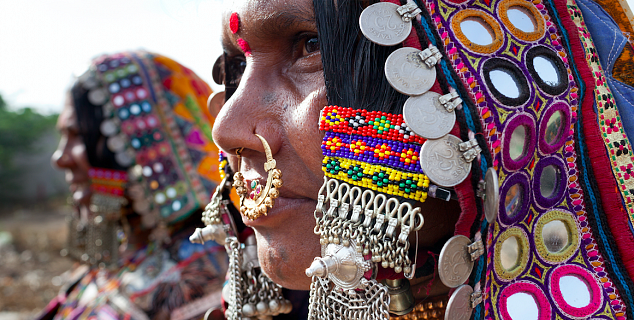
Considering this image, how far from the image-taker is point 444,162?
856mm

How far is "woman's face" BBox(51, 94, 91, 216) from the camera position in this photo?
2.85 meters

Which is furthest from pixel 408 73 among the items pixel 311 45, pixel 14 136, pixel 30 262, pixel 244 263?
pixel 14 136

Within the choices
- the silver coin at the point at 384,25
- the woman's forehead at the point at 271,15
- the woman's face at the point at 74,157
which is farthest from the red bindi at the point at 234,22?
the woman's face at the point at 74,157

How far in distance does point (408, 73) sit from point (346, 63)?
121 mm

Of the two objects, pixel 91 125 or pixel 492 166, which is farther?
pixel 91 125

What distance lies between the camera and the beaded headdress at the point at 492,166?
2.87 ft

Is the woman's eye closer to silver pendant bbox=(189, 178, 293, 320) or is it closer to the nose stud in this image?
the nose stud

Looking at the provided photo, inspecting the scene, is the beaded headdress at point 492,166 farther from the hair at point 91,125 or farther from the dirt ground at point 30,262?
Result: the dirt ground at point 30,262

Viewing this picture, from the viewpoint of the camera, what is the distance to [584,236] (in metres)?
1.03

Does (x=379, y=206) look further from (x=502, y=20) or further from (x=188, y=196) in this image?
(x=188, y=196)

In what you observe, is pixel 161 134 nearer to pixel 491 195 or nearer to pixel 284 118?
pixel 284 118

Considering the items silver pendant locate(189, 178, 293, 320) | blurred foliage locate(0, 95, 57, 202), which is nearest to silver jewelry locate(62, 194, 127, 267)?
silver pendant locate(189, 178, 293, 320)

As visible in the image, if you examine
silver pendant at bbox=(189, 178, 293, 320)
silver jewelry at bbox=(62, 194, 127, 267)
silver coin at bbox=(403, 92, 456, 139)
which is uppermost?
silver coin at bbox=(403, 92, 456, 139)

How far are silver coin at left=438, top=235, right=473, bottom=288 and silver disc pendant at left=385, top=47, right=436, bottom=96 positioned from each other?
28 cm
